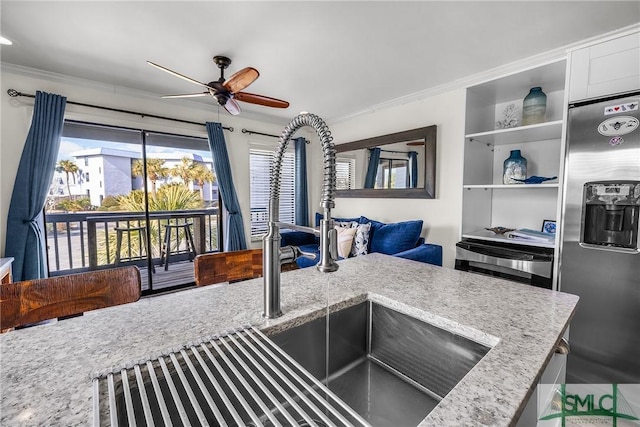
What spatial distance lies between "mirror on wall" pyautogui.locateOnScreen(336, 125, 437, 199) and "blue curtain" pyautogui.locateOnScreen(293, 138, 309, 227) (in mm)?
656

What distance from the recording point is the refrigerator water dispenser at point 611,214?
1.64 m

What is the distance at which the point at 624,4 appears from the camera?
5.50ft

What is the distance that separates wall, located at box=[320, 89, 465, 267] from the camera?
285 centimetres

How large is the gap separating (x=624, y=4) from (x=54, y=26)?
3.71 meters

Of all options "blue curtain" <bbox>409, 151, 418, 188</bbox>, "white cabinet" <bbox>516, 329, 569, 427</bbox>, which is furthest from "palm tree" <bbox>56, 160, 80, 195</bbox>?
"white cabinet" <bbox>516, 329, 569, 427</bbox>

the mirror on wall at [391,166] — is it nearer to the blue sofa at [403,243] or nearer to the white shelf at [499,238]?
the blue sofa at [403,243]

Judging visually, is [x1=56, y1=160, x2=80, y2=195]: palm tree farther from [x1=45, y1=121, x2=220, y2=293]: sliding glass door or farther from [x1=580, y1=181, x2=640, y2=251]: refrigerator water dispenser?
[x1=580, y1=181, x2=640, y2=251]: refrigerator water dispenser

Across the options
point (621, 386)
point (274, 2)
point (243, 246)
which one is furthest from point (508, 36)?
point (243, 246)

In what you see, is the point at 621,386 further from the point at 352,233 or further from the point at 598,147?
the point at 352,233

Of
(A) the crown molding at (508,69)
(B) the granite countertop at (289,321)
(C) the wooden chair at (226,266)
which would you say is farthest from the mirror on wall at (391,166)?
(B) the granite countertop at (289,321)

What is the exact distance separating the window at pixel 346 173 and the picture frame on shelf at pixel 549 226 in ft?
7.21

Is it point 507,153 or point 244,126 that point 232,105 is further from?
point 507,153

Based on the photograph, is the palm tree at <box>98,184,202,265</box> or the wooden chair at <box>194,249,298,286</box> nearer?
the wooden chair at <box>194,249,298,286</box>

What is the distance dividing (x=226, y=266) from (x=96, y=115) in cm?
282
